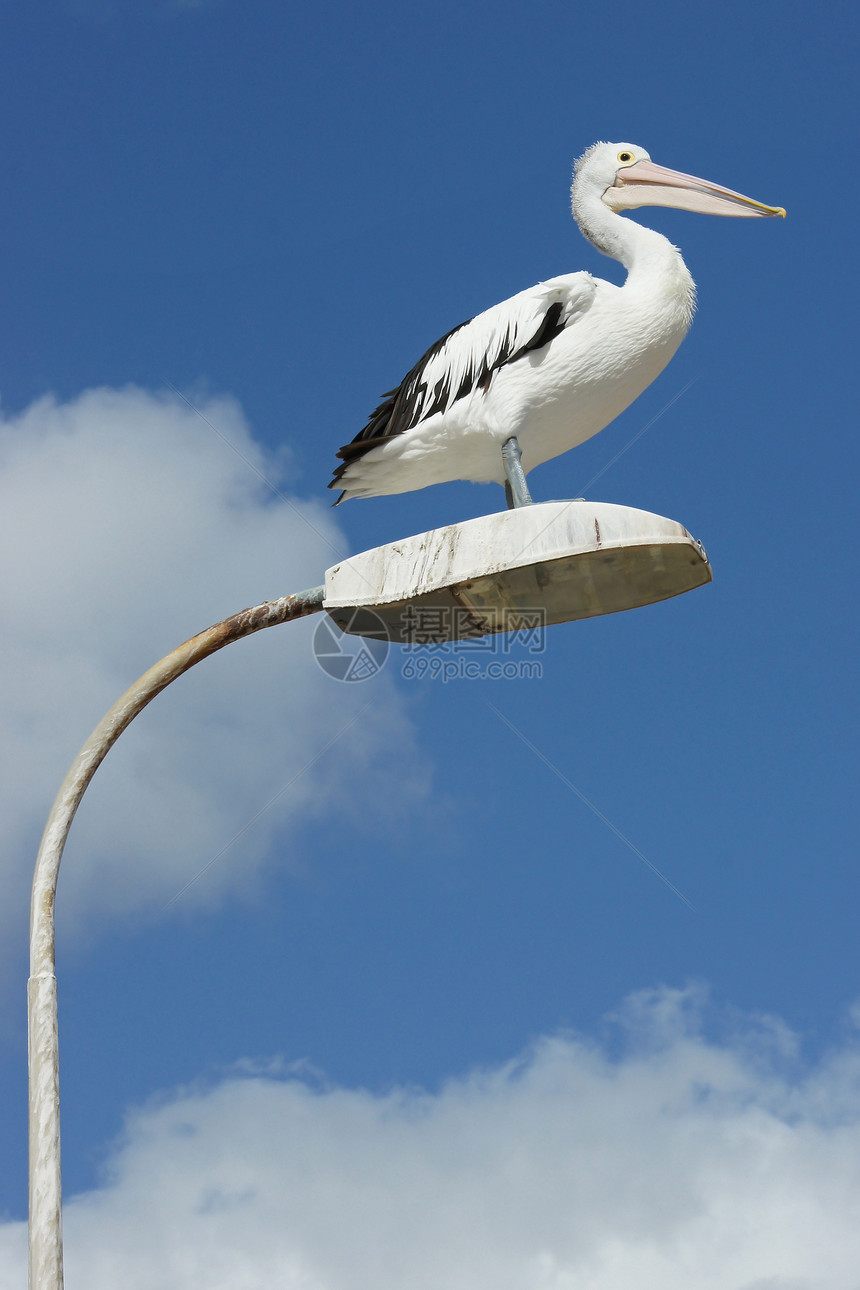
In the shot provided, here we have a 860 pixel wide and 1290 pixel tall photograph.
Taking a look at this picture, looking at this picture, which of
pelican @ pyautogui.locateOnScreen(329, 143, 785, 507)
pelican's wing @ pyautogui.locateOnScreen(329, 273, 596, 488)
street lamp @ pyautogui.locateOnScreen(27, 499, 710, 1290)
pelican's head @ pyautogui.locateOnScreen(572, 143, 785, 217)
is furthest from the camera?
pelican's head @ pyautogui.locateOnScreen(572, 143, 785, 217)

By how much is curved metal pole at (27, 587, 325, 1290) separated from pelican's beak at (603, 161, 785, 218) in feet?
15.9

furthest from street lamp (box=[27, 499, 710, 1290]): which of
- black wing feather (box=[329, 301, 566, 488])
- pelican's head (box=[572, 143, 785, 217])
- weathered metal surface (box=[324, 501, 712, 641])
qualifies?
pelican's head (box=[572, 143, 785, 217])

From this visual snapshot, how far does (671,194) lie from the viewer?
27.2 ft

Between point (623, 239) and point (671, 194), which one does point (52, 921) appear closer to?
point (623, 239)

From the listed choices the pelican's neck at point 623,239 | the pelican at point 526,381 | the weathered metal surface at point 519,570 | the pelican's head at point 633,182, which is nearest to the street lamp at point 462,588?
the weathered metal surface at point 519,570

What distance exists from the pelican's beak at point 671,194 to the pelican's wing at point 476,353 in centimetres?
189

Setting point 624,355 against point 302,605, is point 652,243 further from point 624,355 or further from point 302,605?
point 302,605

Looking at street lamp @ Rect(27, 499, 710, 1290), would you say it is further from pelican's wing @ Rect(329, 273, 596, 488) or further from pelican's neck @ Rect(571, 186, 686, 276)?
pelican's neck @ Rect(571, 186, 686, 276)

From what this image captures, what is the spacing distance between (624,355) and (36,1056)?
4670 mm

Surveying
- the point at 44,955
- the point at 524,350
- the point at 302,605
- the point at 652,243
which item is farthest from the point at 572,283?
the point at 44,955

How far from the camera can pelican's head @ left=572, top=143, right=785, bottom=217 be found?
8203 mm

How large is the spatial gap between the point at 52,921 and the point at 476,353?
163 inches

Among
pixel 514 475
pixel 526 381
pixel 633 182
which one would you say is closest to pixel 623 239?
pixel 633 182

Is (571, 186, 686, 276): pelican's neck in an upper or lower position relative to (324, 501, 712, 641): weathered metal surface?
upper
